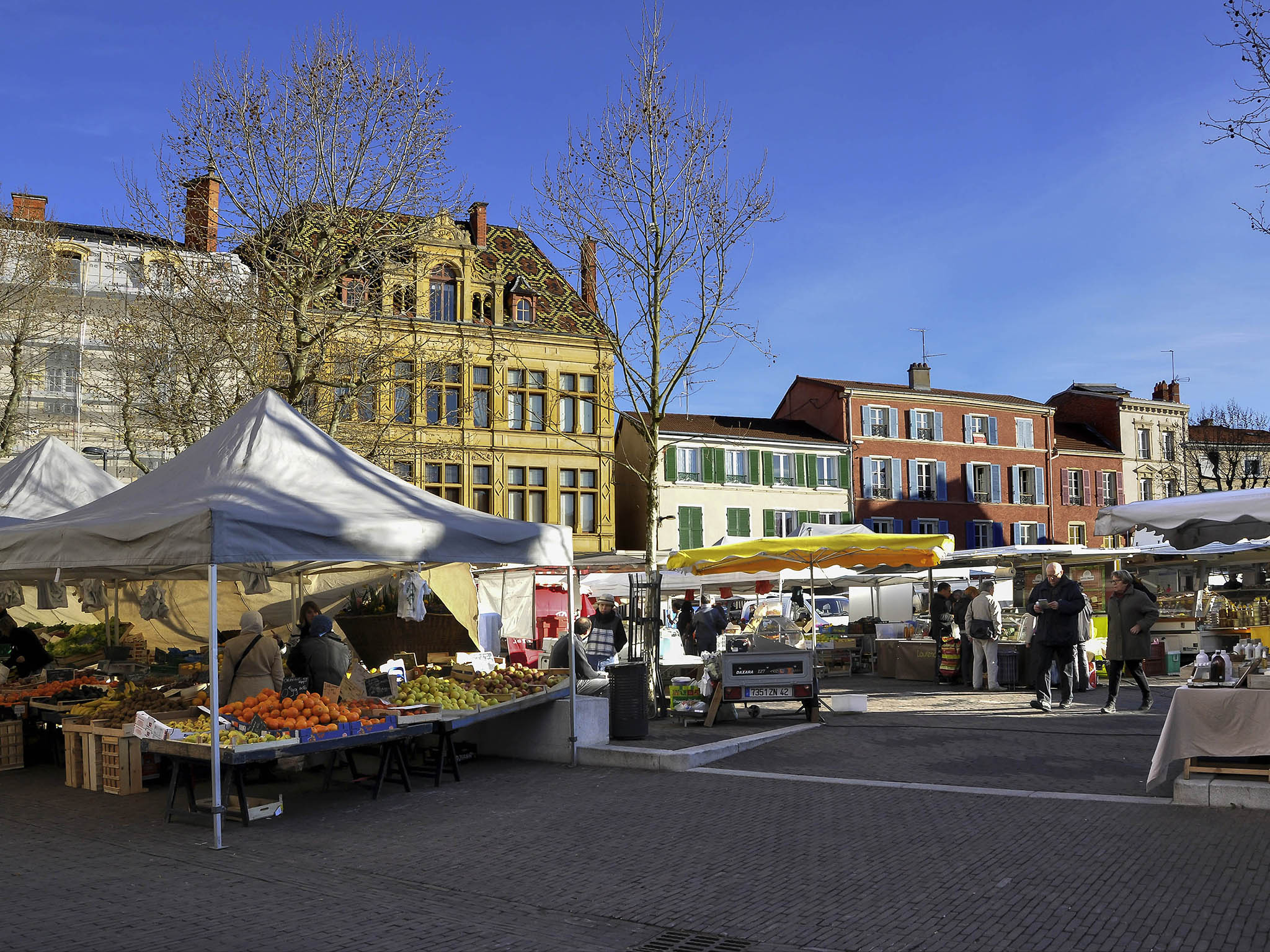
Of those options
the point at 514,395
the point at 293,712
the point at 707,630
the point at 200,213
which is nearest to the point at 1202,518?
the point at 293,712

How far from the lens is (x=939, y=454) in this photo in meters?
55.2

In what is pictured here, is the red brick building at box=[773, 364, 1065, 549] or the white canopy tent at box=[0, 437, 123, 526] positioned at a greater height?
the red brick building at box=[773, 364, 1065, 549]

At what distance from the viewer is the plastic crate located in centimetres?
1831

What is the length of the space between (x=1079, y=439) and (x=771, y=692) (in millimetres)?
53665

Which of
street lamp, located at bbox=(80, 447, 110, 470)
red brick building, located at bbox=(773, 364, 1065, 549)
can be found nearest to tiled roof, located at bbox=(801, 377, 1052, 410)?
red brick building, located at bbox=(773, 364, 1065, 549)

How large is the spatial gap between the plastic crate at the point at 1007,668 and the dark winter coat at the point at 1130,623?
4.35m

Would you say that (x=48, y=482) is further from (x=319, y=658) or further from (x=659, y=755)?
(x=659, y=755)

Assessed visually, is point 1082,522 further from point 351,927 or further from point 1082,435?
point 351,927

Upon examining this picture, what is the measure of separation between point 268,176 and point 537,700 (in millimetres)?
11092

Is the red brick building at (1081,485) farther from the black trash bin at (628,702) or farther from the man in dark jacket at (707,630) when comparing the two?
the black trash bin at (628,702)

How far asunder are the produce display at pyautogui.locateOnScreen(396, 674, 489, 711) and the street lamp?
27249 mm

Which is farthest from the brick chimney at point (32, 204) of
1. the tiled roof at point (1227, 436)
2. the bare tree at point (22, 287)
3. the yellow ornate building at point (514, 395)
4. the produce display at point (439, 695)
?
the tiled roof at point (1227, 436)

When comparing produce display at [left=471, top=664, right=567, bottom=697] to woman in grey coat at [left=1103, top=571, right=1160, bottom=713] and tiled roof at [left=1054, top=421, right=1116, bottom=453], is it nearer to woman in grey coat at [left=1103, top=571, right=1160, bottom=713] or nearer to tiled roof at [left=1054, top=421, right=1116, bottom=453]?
woman in grey coat at [left=1103, top=571, right=1160, bottom=713]

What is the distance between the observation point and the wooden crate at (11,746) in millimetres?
12281
